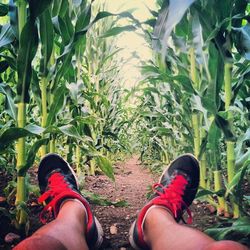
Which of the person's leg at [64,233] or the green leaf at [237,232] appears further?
the green leaf at [237,232]

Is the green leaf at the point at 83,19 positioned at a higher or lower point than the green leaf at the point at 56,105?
higher

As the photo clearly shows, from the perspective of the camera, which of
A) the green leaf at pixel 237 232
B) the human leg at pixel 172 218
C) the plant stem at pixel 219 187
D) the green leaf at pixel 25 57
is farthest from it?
the plant stem at pixel 219 187

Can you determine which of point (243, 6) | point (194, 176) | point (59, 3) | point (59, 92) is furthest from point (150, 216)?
point (59, 3)

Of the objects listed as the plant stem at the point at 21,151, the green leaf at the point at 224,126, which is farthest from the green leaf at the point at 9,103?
the green leaf at the point at 224,126

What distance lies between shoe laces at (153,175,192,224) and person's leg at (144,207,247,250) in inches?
1.7

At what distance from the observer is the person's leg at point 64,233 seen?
0.62 metres

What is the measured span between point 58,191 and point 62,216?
0.25 meters

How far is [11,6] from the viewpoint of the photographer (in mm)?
1130

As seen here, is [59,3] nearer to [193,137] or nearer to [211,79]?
[211,79]

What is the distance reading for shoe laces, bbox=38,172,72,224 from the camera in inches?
45.9

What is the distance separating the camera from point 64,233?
787mm

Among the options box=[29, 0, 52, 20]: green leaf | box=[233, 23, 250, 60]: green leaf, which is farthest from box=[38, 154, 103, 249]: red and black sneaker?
box=[233, 23, 250, 60]: green leaf

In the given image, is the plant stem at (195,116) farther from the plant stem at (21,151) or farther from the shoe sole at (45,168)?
the plant stem at (21,151)

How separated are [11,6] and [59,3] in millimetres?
291
